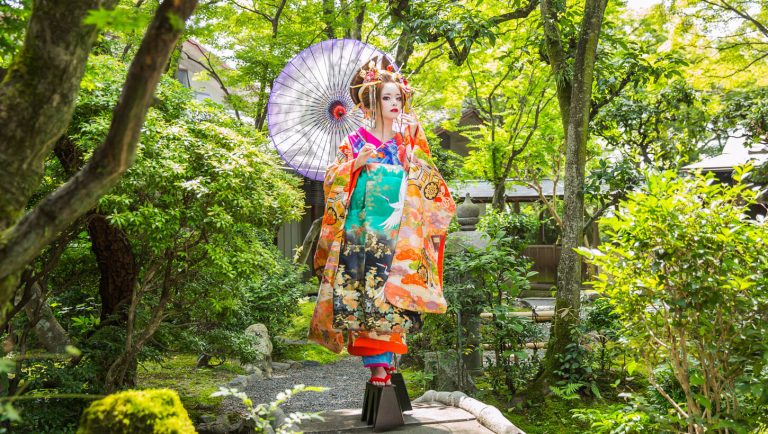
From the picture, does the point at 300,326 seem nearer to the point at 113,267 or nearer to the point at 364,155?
the point at 113,267

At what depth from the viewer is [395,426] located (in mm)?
4434

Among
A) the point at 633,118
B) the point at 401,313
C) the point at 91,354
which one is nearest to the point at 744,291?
the point at 401,313

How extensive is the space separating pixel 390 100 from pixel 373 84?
18 cm

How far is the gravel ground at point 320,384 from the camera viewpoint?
6344 mm

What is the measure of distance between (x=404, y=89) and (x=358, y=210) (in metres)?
0.99

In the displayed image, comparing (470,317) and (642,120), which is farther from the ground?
(642,120)

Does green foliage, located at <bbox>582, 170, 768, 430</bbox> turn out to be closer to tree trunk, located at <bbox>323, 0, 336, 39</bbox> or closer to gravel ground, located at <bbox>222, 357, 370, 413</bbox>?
gravel ground, located at <bbox>222, 357, 370, 413</bbox>

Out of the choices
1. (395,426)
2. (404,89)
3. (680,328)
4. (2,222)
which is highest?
(404,89)

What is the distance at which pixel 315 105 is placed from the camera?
557 cm

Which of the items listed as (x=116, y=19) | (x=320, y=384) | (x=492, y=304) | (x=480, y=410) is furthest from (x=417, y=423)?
(x=116, y=19)

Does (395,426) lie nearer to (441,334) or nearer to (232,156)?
(441,334)

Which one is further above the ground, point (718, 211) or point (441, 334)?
point (718, 211)

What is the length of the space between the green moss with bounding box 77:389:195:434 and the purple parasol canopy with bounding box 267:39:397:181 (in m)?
3.65

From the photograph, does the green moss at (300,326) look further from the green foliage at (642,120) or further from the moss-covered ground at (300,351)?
the green foliage at (642,120)
